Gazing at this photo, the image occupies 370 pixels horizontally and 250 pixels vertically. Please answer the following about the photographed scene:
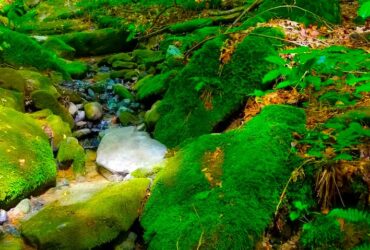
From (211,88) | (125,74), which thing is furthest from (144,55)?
(211,88)

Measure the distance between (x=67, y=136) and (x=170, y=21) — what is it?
7368 millimetres

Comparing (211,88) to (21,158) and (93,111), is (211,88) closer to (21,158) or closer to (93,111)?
(93,111)

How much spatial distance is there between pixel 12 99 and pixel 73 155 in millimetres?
1581

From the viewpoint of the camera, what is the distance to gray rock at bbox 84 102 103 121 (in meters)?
6.64

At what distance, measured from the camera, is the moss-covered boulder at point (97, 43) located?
1109 centimetres

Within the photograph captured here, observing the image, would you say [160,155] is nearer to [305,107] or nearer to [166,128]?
[166,128]

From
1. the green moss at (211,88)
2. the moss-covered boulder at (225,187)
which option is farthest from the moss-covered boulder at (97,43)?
the moss-covered boulder at (225,187)

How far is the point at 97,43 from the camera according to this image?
11.2 metres

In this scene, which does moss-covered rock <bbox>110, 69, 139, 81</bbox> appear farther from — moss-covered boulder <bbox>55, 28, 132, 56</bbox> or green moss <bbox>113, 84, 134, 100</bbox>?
moss-covered boulder <bbox>55, 28, 132, 56</bbox>

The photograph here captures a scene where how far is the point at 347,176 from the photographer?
312cm

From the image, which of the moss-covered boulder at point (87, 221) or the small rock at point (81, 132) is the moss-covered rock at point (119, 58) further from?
the moss-covered boulder at point (87, 221)

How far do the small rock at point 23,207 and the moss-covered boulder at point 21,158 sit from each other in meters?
0.05

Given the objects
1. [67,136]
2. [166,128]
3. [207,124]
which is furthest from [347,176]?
[67,136]

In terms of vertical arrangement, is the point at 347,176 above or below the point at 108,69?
above
